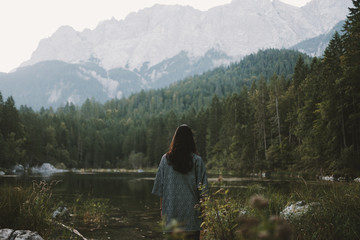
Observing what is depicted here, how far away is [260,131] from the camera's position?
192 feet

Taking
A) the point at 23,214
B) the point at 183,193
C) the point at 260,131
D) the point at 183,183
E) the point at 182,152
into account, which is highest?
the point at 260,131

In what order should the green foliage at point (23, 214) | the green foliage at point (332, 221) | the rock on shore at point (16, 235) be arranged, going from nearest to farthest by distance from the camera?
1. the green foliage at point (332, 221)
2. the rock on shore at point (16, 235)
3. the green foliage at point (23, 214)

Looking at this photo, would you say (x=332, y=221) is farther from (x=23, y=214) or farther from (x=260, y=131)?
(x=260, y=131)

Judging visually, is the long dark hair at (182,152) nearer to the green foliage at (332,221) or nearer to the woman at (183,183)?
the woman at (183,183)

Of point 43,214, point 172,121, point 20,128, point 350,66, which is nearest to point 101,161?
point 172,121

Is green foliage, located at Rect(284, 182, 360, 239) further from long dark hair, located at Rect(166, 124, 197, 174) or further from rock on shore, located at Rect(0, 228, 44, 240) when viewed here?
rock on shore, located at Rect(0, 228, 44, 240)

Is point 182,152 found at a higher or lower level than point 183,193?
higher

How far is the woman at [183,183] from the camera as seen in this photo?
15.8ft

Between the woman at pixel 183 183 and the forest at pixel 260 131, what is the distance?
7365 millimetres

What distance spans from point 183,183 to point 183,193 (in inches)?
5.8

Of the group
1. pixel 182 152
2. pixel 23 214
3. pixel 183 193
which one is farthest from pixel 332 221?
pixel 23 214

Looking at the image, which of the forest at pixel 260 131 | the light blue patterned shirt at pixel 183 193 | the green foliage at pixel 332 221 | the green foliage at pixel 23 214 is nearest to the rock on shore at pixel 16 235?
the green foliage at pixel 23 214

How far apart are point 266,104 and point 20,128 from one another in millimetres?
48879

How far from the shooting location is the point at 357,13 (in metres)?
25.9
